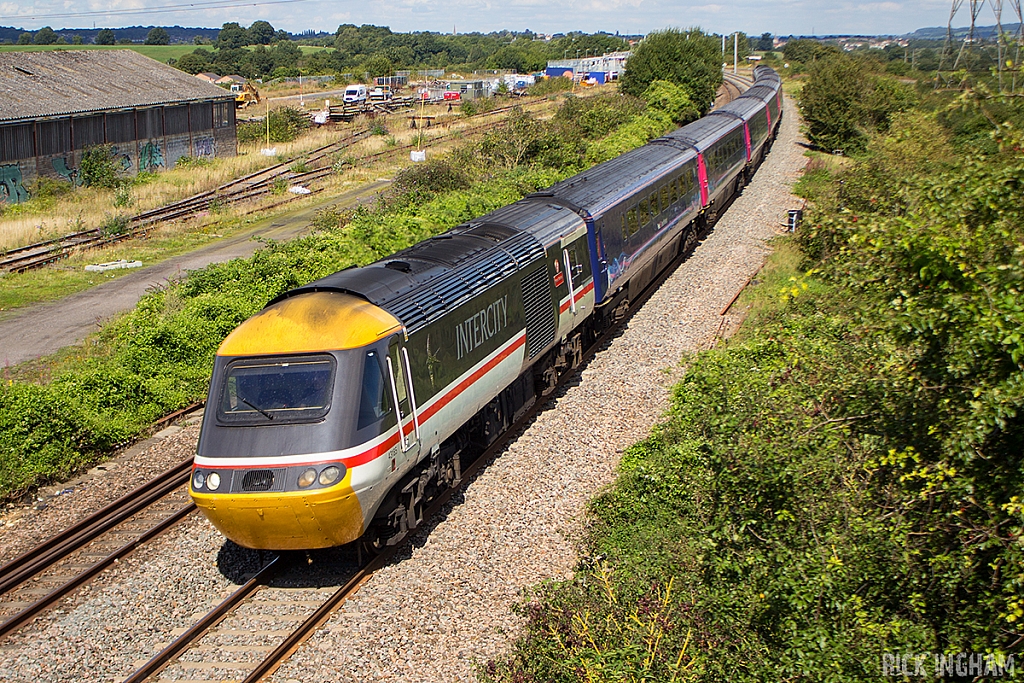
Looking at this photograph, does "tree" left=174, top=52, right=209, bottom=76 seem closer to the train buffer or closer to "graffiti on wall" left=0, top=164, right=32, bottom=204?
the train buffer

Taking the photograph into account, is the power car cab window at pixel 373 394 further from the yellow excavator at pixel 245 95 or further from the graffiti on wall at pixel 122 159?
the yellow excavator at pixel 245 95

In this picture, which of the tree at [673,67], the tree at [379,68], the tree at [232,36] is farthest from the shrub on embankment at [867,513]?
the tree at [232,36]

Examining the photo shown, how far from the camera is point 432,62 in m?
154

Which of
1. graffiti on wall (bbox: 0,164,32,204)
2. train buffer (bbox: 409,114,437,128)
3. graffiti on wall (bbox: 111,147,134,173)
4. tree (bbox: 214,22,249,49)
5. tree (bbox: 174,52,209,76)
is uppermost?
tree (bbox: 214,22,249,49)

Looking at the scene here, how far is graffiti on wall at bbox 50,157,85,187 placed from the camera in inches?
1398

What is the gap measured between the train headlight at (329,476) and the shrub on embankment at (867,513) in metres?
2.47

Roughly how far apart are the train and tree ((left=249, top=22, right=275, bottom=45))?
18945 cm

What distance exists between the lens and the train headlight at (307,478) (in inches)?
349

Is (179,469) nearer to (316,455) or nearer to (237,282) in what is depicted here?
(316,455)

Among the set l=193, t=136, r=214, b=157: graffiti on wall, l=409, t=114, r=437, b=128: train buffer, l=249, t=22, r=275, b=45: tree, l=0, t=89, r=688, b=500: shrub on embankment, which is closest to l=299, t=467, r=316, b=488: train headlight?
l=0, t=89, r=688, b=500: shrub on embankment

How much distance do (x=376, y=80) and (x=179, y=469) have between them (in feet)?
271

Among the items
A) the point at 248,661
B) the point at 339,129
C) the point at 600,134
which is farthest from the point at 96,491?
the point at 339,129

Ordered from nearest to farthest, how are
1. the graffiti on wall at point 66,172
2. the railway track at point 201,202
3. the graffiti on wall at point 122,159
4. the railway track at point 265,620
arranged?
the railway track at point 265,620 → the railway track at point 201,202 → the graffiti on wall at point 66,172 → the graffiti on wall at point 122,159

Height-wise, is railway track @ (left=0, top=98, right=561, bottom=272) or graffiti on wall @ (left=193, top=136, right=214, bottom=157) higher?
graffiti on wall @ (left=193, top=136, right=214, bottom=157)
